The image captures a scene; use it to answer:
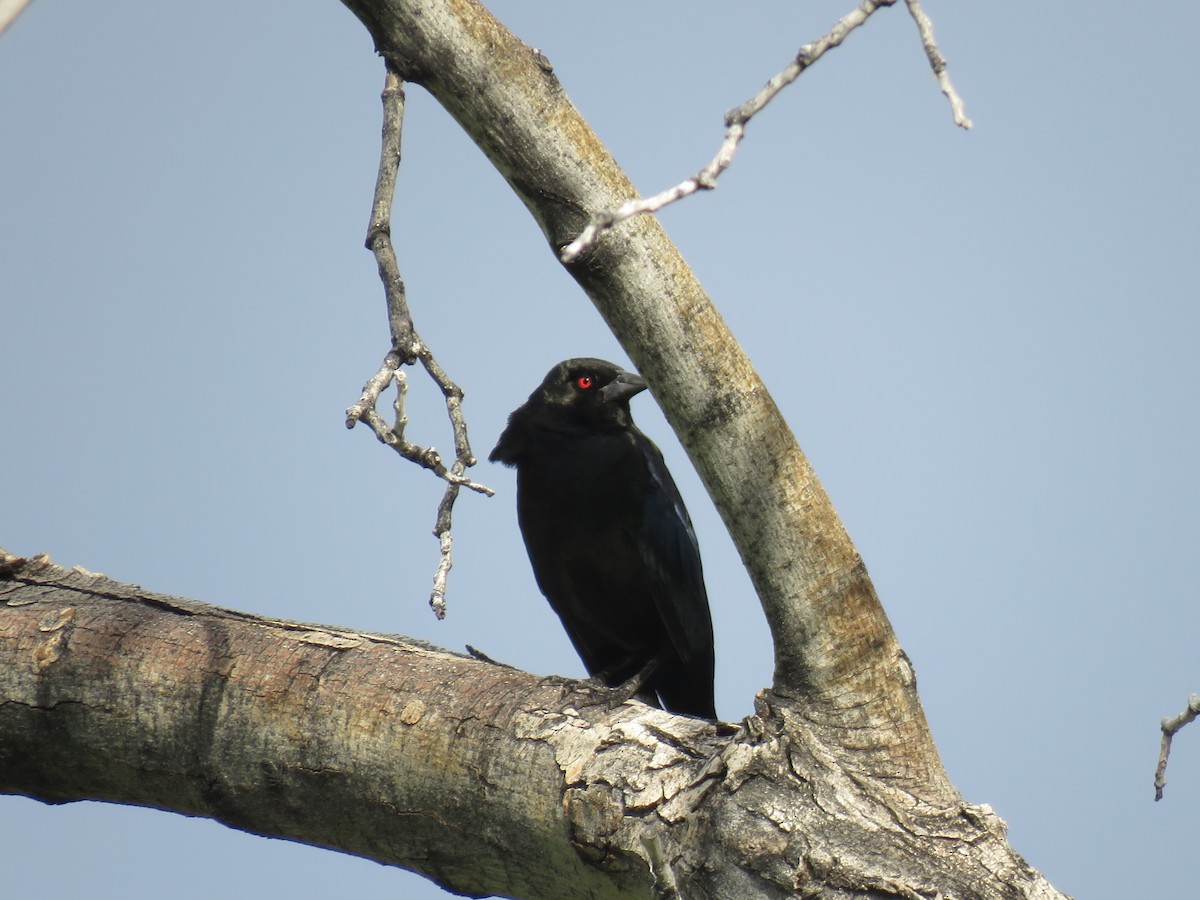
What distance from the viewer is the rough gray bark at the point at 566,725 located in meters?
2.34

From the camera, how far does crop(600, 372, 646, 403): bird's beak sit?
4914 mm

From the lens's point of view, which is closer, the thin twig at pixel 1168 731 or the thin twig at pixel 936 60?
the thin twig at pixel 936 60

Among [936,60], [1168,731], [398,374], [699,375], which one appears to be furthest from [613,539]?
[936,60]

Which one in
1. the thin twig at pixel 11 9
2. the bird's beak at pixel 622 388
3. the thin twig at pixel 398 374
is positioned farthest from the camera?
the bird's beak at pixel 622 388

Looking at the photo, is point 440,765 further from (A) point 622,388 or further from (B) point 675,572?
(A) point 622,388

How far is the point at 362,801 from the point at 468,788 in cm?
26

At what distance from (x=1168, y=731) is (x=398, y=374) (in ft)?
5.95

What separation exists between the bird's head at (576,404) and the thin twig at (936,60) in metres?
2.82

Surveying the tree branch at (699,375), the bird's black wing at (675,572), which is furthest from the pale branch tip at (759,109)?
the bird's black wing at (675,572)

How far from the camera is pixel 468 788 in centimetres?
261

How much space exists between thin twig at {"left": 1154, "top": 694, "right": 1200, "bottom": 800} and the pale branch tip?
126 cm

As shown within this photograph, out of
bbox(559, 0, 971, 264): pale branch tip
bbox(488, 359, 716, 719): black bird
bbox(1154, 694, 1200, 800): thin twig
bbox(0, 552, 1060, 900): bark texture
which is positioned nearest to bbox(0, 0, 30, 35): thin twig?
bbox(559, 0, 971, 264): pale branch tip

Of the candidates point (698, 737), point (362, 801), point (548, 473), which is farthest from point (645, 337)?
point (548, 473)

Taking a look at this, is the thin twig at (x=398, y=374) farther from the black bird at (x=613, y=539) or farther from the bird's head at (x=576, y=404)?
the bird's head at (x=576, y=404)
